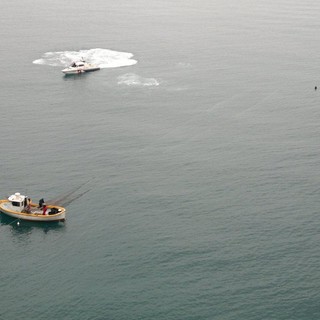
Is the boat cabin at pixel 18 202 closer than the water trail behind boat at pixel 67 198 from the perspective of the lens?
Yes

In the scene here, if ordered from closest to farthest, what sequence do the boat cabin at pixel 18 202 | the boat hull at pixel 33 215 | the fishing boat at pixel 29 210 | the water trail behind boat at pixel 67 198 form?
the boat hull at pixel 33 215
the fishing boat at pixel 29 210
the boat cabin at pixel 18 202
the water trail behind boat at pixel 67 198

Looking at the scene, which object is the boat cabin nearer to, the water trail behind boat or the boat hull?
the boat hull

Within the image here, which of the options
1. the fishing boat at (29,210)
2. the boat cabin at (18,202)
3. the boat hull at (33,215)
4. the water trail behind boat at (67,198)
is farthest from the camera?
the water trail behind boat at (67,198)

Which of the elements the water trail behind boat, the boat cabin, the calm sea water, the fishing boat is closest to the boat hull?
the fishing boat

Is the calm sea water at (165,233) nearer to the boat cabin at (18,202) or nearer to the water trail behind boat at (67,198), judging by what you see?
the water trail behind boat at (67,198)

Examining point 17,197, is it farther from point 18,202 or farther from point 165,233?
point 165,233

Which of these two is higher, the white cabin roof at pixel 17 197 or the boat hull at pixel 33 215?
the white cabin roof at pixel 17 197

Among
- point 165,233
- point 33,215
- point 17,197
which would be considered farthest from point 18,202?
point 165,233

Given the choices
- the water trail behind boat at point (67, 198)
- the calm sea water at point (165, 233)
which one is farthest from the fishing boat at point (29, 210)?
the water trail behind boat at point (67, 198)
